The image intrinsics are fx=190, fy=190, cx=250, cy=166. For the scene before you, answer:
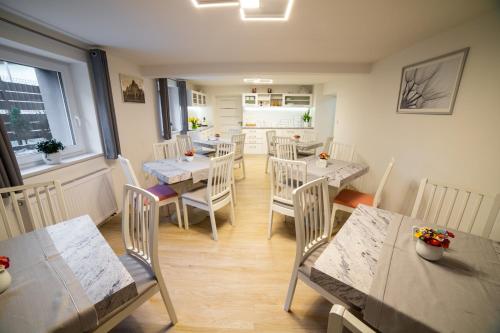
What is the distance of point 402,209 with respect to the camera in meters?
2.38

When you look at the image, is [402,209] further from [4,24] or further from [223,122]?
[223,122]

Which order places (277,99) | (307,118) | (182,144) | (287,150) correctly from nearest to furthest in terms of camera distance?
(287,150) → (182,144) → (307,118) → (277,99)

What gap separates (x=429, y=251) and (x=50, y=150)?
10.2 ft

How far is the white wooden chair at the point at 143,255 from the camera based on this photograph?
104 cm

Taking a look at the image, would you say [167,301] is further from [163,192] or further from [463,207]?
[463,207]

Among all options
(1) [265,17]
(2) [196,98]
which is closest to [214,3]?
(1) [265,17]

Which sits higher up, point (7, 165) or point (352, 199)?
point (7, 165)

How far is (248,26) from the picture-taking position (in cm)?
179

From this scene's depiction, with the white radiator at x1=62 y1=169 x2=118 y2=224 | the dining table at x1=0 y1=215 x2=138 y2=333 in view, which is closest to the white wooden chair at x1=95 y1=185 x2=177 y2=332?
the dining table at x1=0 y1=215 x2=138 y2=333

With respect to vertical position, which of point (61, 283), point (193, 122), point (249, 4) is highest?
point (249, 4)

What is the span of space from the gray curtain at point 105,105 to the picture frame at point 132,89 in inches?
17.5

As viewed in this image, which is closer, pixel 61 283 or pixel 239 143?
pixel 61 283

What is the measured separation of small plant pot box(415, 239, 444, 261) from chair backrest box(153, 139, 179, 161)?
10.1 feet

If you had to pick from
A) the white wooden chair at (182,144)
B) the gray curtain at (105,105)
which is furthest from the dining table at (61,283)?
the white wooden chair at (182,144)
